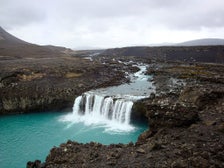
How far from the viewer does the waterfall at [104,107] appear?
33.4m

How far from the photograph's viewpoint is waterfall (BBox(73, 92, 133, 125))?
Result: 3336 centimetres

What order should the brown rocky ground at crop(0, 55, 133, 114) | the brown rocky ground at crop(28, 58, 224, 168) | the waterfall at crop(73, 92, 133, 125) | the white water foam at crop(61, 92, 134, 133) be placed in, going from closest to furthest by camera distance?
the brown rocky ground at crop(28, 58, 224, 168) → the white water foam at crop(61, 92, 134, 133) → the waterfall at crop(73, 92, 133, 125) → the brown rocky ground at crop(0, 55, 133, 114)

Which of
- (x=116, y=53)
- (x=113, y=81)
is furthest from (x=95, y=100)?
(x=116, y=53)

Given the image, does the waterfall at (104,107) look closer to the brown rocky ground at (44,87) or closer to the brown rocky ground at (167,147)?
the brown rocky ground at (44,87)

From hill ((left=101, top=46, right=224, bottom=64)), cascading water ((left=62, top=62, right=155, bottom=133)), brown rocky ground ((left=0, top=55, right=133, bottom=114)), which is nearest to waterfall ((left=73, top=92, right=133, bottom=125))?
cascading water ((left=62, top=62, right=155, bottom=133))

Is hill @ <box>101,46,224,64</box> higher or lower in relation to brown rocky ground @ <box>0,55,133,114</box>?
higher

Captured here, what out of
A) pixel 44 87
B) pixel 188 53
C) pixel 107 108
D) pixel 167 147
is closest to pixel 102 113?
pixel 107 108

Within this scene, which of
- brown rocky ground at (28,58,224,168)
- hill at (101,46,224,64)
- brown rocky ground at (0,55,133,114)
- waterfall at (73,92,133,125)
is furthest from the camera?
hill at (101,46,224,64)

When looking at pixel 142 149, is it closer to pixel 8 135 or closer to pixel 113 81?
pixel 8 135

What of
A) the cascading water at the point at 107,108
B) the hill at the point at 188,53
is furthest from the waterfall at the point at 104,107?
the hill at the point at 188,53

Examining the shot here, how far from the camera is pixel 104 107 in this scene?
36.2 metres

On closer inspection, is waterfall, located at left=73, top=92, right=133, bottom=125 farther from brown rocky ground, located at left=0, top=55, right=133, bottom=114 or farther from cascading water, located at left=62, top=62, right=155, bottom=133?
brown rocky ground, located at left=0, top=55, right=133, bottom=114

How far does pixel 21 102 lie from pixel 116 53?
12433 centimetres

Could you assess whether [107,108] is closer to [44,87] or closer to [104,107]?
[104,107]
